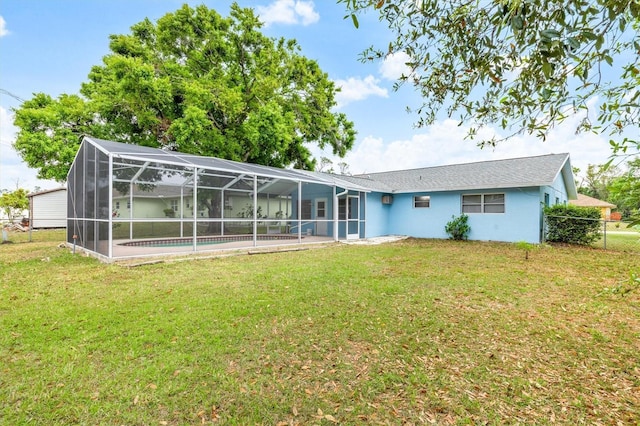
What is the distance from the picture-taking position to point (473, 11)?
2.15 metres

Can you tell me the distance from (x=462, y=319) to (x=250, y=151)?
14.0m

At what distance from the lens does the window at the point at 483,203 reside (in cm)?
1246

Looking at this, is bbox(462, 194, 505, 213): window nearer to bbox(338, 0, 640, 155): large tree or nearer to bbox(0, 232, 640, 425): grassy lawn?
bbox(0, 232, 640, 425): grassy lawn

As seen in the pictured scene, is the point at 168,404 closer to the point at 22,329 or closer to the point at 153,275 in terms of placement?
the point at 22,329

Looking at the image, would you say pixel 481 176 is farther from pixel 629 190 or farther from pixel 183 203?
pixel 629 190

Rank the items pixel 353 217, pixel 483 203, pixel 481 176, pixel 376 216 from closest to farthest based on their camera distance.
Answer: pixel 483 203, pixel 481 176, pixel 353 217, pixel 376 216

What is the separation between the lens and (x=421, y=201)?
14609 mm

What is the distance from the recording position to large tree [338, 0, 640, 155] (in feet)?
5.32

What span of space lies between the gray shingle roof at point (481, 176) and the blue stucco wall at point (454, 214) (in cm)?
49

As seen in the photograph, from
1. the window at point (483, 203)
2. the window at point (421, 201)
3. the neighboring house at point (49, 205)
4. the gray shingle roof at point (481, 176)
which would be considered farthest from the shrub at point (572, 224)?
the neighboring house at point (49, 205)

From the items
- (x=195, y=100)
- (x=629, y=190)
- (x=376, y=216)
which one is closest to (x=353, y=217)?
(x=376, y=216)

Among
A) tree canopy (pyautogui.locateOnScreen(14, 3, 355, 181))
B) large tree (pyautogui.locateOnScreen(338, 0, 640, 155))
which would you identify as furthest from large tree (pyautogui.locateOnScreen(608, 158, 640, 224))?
tree canopy (pyautogui.locateOnScreen(14, 3, 355, 181))

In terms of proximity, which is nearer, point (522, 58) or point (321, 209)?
point (522, 58)

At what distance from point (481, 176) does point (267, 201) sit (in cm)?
1027
